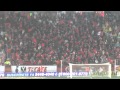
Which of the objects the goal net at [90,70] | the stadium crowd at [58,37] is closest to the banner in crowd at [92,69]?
the goal net at [90,70]

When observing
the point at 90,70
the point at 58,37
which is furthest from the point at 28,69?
the point at 90,70

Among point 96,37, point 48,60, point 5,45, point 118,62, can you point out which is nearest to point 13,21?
point 5,45

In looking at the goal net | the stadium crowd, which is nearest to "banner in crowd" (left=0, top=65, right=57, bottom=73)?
the stadium crowd

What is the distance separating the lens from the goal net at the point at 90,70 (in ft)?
30.2

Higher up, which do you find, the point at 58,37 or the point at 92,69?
the point at 58,37

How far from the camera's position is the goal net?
9.21m

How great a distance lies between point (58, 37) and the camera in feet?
30.8

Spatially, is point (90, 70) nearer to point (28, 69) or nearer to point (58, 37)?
point (58, 37)

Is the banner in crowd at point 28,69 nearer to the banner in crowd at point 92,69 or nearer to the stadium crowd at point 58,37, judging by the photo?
the stadium crowd at point 58,37

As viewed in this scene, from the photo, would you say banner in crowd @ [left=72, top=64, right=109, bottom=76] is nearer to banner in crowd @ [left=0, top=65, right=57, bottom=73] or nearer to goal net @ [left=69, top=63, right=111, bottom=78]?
goal net @ [left=69, top=63, right=111, bottom=78]

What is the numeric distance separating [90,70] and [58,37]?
0.98m

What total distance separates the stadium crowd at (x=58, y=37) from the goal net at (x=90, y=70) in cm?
11

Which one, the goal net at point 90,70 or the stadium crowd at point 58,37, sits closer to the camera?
the goal net at point 90,70
